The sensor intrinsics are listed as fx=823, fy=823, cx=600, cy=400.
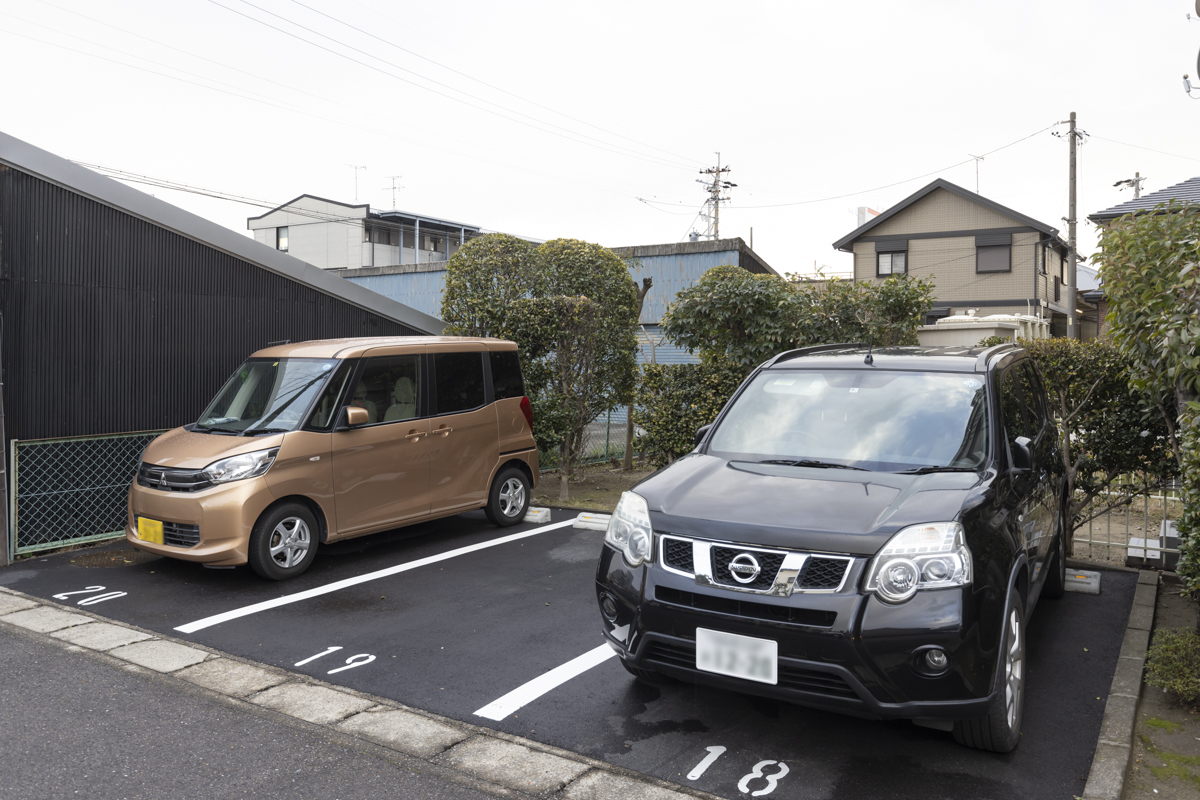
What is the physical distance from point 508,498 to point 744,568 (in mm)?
5081

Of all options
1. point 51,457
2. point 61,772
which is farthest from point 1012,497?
point 51,457

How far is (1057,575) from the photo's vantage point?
5457mm

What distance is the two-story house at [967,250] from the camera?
27250mm

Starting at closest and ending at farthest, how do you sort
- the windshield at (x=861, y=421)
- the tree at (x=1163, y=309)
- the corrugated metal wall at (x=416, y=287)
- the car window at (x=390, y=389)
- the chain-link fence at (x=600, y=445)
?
the windshield at (x=861, y=421), the tree at (x=1163, y=309), the car window at (x=390, y=389), the chain-link fence at (x=600, y=445), the corrugated metal wall at (x=416, y=287)

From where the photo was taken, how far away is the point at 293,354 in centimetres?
690

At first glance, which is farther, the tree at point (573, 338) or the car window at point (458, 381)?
the tree at point (573, 338)

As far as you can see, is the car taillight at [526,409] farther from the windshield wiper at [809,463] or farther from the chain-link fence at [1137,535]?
the chain-link fence at [1137,535]

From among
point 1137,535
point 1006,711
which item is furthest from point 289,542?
point 1137,535

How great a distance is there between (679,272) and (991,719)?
13499 millimetres

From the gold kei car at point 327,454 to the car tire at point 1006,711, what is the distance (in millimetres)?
4615

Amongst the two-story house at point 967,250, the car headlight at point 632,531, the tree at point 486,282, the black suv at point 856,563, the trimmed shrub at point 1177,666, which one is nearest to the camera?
the black suv at point 856,563

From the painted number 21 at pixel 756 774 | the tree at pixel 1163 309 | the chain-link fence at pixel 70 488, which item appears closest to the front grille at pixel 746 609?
the painted number 21 at pixel 756 774

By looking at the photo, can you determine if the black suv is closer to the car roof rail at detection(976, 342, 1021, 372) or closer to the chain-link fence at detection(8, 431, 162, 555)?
the car roof rail at detection(976, 342, 1021, 372)

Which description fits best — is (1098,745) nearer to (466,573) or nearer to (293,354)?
(466,573)
